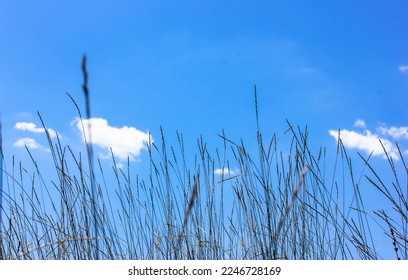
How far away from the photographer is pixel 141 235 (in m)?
2.07

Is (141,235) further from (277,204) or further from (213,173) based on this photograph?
(277,204)

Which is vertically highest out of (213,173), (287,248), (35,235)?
(213,173)
